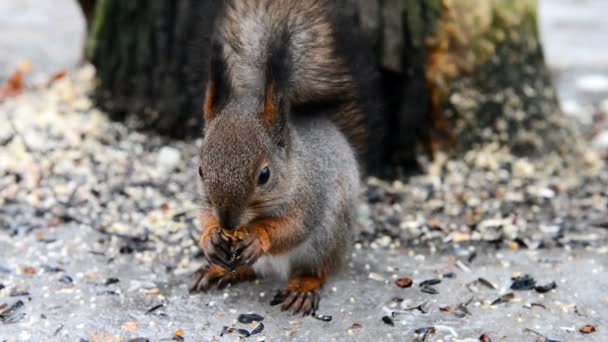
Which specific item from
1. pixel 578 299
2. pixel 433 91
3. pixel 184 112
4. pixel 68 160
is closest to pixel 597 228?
pixel 578 299

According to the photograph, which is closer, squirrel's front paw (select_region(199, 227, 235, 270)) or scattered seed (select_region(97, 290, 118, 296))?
squirrel's front paw (select_region(199, 227, 235, 270))

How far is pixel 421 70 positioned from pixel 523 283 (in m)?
1.18

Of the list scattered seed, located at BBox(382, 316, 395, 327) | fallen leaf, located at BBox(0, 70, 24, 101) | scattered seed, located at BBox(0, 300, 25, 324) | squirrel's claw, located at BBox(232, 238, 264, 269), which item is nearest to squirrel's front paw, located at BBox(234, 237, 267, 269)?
squirrel's claw, located at BBox(232, 238, 264, 269)

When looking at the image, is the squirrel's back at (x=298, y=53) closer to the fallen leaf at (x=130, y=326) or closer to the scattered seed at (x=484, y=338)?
the fallen leaf at (x=130, y=326)

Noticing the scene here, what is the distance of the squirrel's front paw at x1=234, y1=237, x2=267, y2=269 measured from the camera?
2.18m

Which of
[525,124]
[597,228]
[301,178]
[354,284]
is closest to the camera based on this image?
[301,178]

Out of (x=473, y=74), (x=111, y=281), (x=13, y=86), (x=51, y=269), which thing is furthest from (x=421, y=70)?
(x=13, y=86)

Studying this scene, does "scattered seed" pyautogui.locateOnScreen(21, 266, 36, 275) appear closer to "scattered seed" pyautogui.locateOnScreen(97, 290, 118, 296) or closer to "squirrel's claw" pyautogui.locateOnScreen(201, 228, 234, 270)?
"scattered seed" pyautogui.locateOnScreen(97, 290, 118, 296)

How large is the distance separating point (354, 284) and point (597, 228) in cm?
102

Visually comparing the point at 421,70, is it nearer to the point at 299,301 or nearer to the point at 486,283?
the point at 486,283

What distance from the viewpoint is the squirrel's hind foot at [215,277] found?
2.42 m

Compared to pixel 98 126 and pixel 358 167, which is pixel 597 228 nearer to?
pixel 358 167

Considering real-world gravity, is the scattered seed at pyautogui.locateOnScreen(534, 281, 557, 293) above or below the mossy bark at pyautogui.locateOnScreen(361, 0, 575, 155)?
below

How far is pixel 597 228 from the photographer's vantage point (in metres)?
2.91
